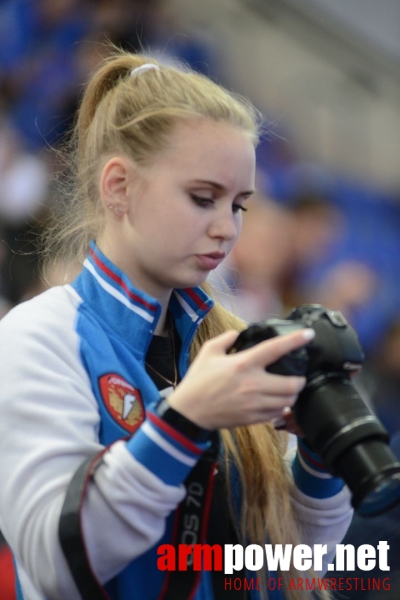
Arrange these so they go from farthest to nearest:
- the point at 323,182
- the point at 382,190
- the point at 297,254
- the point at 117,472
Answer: the point at 382,190, the point at 323,182, the point at 297,254, the point at 117,472

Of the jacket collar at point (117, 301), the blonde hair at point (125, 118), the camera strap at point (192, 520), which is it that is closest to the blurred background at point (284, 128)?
the blonde hair at point (125, 118)

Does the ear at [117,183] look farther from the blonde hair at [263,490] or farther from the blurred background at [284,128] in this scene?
the blurred background at [284,128]

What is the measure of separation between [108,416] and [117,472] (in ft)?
0.37

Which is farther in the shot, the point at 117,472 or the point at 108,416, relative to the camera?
the point at 108,416

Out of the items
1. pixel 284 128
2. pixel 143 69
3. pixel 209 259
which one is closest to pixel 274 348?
pixel 209 259

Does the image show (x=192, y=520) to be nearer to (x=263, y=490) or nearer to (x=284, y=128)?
(x=263, y=490)

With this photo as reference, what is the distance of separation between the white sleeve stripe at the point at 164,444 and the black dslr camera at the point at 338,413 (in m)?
0.10

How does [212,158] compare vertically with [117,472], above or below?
above

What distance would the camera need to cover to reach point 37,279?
7.15ft

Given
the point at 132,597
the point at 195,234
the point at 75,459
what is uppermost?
the point at 195,234

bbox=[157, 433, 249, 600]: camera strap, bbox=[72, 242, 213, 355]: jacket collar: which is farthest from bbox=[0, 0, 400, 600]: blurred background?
bbox=[157, 433, 249, 600]: camera strap

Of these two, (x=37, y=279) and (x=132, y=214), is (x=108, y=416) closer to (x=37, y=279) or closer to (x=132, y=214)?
(x=132, y=214)

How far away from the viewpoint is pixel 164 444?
0.72 m

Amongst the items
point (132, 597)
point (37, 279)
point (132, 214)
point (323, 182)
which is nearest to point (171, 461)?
point (132, 597)
